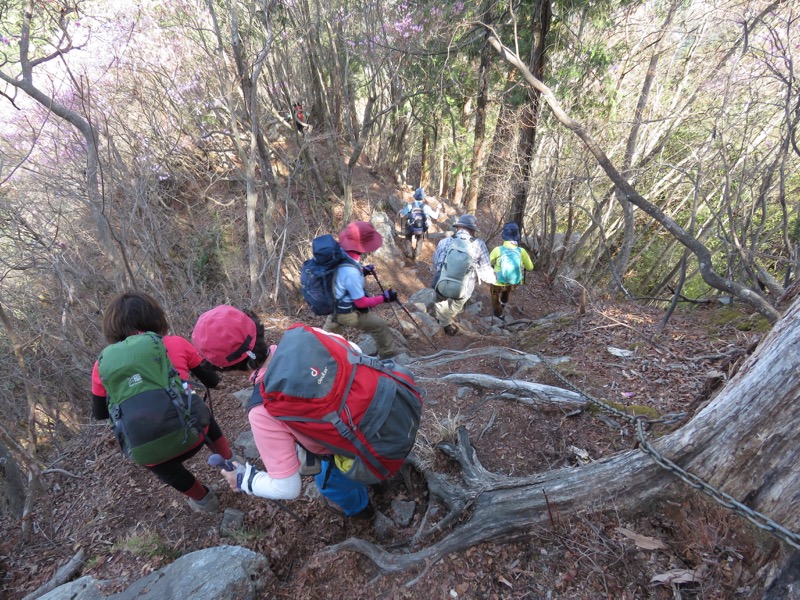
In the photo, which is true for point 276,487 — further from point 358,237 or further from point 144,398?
point 358,237

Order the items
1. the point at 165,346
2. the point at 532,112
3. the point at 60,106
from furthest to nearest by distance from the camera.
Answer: the point at 532,112
the point at 60,106
the point at 165,346

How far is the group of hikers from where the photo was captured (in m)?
1.81

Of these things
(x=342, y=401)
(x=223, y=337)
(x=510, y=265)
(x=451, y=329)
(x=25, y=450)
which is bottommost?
(x=451, y=329)

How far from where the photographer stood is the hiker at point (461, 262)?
582 centimetres

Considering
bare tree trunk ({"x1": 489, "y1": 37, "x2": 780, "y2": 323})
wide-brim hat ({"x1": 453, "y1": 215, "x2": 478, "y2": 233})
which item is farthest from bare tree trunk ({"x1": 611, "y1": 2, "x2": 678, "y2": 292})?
bare tree trunk ({"x1": 489, "y1": 37, "x2": 780, "y2": 323})

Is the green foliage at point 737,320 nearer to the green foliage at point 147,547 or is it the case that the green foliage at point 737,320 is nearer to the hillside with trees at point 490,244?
the hillside with trees at point 490,244

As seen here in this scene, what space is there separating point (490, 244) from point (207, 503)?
37.4ft

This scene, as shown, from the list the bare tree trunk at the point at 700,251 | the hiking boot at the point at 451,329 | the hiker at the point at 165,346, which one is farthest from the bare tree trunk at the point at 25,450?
the hiking boot at the point at 451,329

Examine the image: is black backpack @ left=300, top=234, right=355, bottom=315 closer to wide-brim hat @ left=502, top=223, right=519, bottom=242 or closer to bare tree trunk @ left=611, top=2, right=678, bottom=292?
wide-brim hat @ left=502, top=223, right=519, bottom=242

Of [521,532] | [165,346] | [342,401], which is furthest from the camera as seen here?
[165,346]

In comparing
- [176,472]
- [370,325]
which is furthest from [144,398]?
[370,325]

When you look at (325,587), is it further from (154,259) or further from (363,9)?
(363,9)

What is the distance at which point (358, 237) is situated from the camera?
4.36 m

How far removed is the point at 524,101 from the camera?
9.02 metres
